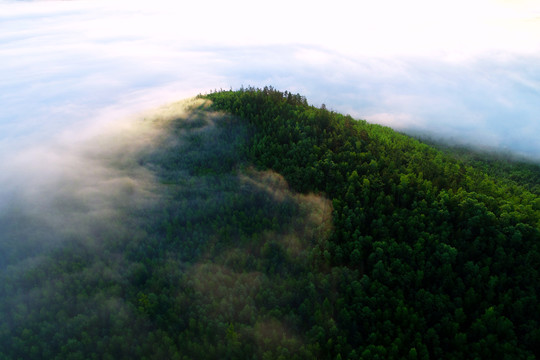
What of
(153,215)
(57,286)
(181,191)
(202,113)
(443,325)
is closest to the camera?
(443,325)

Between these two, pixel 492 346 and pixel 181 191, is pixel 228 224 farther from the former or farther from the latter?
pixel 492 346

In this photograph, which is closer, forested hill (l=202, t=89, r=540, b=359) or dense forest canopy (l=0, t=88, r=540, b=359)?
forested hill (l=202, t=89, r=540, b=359)

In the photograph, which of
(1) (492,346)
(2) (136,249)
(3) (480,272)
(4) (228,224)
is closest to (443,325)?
(1) (492,346)

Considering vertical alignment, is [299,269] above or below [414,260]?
below

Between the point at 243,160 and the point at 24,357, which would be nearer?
the point at 24,357

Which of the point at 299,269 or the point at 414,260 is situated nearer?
the point at 414,260
